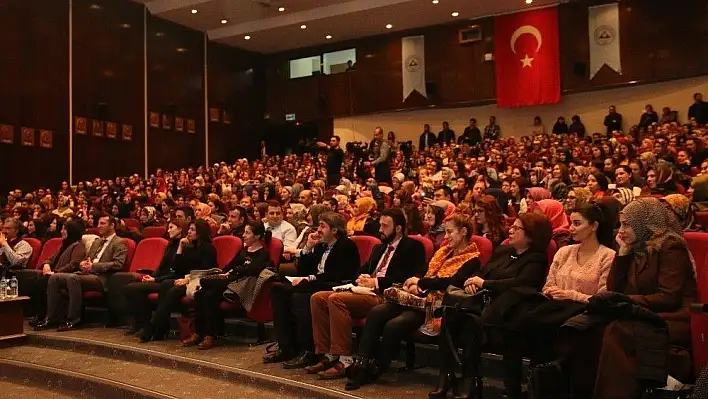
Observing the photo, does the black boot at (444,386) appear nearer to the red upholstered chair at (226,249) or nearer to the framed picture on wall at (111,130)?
the red upholstered chair at (226,249)

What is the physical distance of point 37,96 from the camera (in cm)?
1255

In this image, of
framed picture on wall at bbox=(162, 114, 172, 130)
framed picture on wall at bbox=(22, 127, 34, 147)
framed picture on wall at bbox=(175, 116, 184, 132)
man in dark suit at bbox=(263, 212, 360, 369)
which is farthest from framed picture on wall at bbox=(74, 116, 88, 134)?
man in dark suit at bbox=(263, 212, 360, 369)

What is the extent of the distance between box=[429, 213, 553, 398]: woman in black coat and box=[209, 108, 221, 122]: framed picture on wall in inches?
541

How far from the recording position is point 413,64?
15414 millimetres

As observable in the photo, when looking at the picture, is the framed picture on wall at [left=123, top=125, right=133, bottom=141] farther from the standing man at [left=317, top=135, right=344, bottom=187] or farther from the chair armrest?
the chair armrest

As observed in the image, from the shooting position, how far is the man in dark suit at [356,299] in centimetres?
379

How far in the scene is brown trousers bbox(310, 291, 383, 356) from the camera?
12.4ft

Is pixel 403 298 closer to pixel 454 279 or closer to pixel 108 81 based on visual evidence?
pixel 454 279

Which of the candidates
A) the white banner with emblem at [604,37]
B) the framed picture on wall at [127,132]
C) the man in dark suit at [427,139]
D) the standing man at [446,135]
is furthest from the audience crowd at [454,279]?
the man in dark suit at [427,139]

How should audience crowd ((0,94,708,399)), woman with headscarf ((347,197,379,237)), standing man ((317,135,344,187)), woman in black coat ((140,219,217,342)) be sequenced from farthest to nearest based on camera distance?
standing man ((317,135,344,187)) < woman with headscarf ((347,197,379,237)) < woman in black coat ((140,219,217,342)) < audience crowd ((0,94,708,399))

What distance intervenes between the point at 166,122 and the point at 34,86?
3156mm

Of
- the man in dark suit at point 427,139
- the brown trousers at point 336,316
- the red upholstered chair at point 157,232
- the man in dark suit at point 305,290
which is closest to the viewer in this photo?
the brown trousers at point 336,316

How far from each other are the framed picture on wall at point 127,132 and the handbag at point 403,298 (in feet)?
38.7

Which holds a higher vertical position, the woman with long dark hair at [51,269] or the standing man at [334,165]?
the standing man at [334,165]
